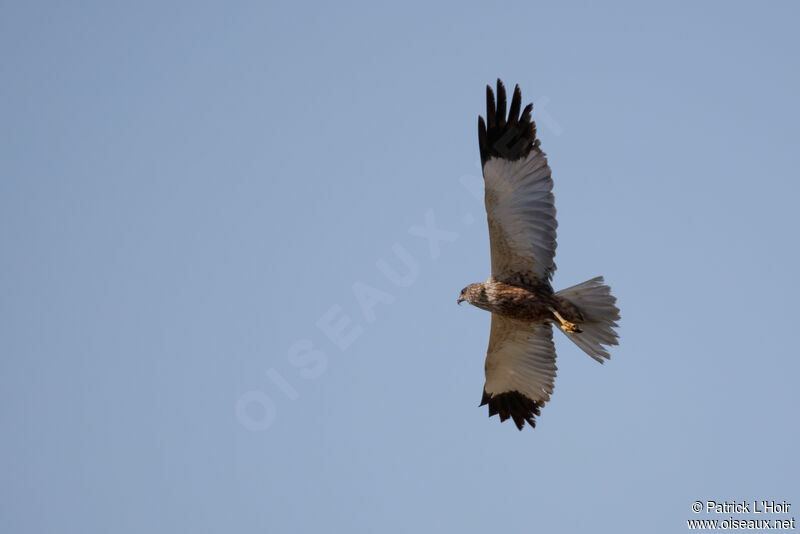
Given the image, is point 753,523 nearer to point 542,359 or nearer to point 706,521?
point 706,521

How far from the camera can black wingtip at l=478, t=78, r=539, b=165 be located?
10008 millimetres

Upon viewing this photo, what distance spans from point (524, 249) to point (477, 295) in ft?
2.58

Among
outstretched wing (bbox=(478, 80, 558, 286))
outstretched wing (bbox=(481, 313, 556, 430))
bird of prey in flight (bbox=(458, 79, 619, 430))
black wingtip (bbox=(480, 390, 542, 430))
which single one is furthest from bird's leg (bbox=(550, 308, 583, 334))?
black wingtip (bbox=(480, 390, 542, 430))

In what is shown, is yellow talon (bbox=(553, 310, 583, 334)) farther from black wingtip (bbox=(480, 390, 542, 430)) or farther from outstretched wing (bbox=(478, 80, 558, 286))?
black wingtip (bbox=(480, 390, 542, 430))

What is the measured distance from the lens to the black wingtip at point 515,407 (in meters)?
11.7

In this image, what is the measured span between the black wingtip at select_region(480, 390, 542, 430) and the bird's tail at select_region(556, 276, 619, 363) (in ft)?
4.90

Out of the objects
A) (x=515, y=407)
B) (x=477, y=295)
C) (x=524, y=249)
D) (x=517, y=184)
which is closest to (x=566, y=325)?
(x=524, y=249)

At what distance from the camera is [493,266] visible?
10.7 meters

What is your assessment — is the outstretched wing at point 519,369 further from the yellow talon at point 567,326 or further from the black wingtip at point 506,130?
the black wingtip at point 506,130

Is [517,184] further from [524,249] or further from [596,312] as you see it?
[596,312]

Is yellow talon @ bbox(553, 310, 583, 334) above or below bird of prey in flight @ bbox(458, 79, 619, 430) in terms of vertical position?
below

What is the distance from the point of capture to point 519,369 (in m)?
11.6

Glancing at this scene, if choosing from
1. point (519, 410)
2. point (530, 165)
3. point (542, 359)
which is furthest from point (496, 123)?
point (519, 410)

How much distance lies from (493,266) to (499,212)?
2.48 feet
